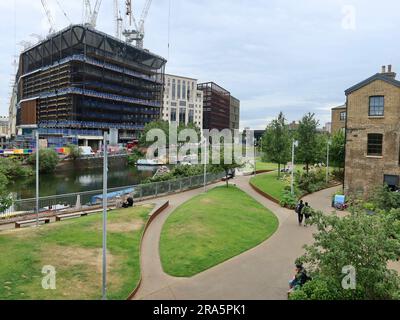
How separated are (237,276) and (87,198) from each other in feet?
56.0

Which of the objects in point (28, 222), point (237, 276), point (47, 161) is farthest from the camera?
point (47, 161)

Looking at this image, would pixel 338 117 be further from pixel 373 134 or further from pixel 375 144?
pixel 375 144

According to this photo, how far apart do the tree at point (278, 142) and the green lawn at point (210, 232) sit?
13.7m

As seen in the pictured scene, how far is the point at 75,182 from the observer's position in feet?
174

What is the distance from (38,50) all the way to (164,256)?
133503mm

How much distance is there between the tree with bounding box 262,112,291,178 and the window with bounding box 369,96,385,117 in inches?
485

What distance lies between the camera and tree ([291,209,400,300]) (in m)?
8.80

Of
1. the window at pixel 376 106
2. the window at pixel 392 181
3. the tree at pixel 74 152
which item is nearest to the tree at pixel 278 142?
the window at pixel 376 106

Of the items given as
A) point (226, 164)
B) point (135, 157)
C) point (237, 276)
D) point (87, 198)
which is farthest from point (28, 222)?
point (135, 157)

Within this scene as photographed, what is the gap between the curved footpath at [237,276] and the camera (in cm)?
1097
